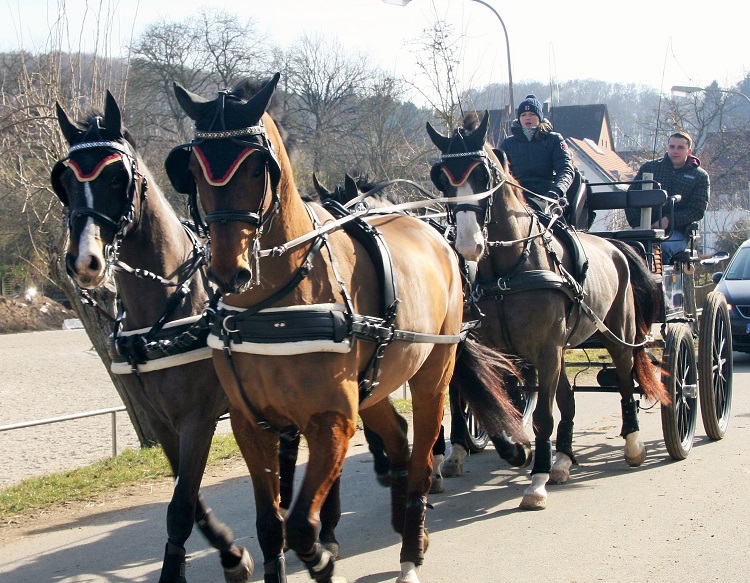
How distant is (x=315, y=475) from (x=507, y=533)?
2.09 m

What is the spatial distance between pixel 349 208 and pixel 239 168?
1528 millimetres

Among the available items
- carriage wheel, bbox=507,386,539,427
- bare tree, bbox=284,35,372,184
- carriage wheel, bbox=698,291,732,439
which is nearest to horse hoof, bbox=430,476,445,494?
carriage wheel, bbox=507,386,539,427

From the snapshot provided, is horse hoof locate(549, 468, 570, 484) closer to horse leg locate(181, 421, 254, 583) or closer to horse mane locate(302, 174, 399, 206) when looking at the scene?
horse mane locate(302, 174, 399, 206)

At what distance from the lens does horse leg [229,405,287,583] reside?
374 cm

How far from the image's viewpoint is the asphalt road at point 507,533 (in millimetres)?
4617

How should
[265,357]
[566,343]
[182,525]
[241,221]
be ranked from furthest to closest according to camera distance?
1. [566,343]
2. [182,525]
3. [265,357]
4. [241,221]

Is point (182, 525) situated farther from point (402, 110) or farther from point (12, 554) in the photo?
point (402, 110)

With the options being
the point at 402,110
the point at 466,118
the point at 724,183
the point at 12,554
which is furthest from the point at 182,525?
the point at 724,183

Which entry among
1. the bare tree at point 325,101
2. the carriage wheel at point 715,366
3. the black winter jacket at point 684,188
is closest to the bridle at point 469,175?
the carriage wheel at point 715,366

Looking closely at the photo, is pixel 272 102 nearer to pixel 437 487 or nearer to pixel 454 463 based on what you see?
pixel 437 487

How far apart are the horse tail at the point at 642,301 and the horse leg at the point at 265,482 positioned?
14.4 ft

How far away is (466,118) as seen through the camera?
18.8 ft

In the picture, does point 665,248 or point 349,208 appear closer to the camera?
point 349,208

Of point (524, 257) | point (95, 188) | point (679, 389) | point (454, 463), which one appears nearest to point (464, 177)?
point (524, 257)
